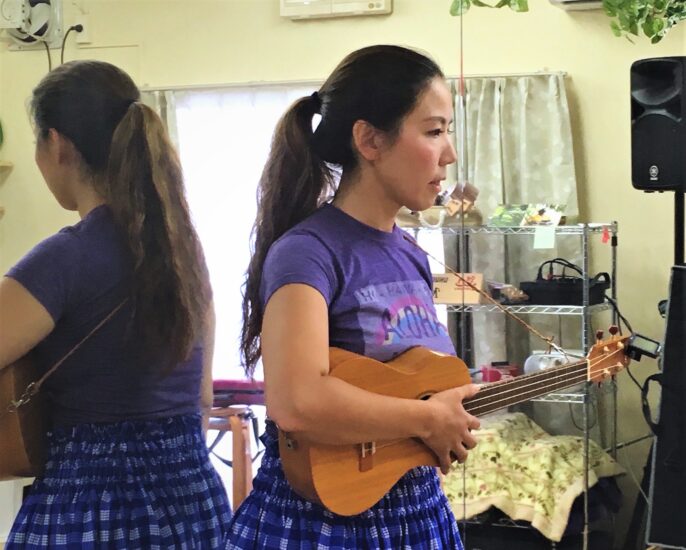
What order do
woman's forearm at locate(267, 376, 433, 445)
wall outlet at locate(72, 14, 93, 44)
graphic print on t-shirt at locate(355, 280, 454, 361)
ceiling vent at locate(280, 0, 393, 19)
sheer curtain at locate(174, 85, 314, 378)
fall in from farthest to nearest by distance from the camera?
wall outlet at locate(72, 14, 93, 44)
sheer curtain at locate(174, 85, 314, 378)
ceiling vent at locate(280, 0, 393, 19)
graphic print on t-shirt at locate(355, 280, 454, 361)
woman's forearm at locate(267, 376, 433, 445)

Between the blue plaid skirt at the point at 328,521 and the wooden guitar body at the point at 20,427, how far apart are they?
0.30 metres

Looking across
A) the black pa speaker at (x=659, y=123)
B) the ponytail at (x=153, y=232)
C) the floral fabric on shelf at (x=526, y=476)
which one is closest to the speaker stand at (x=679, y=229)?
the black pa speaker at (x=659, y=123)

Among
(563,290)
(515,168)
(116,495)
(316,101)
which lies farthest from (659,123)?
(116,495)

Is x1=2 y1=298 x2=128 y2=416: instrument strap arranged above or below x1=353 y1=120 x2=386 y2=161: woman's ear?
below

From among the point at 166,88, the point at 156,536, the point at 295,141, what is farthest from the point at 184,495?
the point at 166,88

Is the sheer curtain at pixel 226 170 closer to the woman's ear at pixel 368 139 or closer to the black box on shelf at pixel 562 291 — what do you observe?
the black box on shelf at pixel 562 291

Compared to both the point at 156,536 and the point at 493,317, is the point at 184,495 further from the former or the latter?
the point at 493,317

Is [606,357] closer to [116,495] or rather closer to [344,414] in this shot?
[344,414]

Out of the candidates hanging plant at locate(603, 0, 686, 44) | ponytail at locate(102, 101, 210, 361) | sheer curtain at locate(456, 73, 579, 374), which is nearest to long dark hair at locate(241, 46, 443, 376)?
ponytail at locate(102, 101, 210, 361)

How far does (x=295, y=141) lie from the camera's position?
3.83ft

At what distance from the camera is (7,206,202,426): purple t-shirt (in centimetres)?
112

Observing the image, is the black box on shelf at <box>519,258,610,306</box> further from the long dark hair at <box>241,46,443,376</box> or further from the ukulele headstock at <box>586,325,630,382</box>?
the long dark hair at <box>241,46,443,376</box>

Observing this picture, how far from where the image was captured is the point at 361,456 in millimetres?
1035

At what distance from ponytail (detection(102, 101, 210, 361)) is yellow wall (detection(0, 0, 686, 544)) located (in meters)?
2.21
